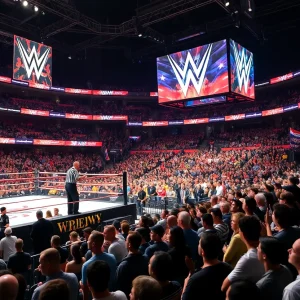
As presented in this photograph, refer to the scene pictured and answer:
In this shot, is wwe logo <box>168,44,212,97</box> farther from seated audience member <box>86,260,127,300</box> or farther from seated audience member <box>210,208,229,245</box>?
seated audience member <box>86,260,127,300</box>

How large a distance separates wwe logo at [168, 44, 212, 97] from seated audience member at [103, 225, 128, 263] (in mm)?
11227

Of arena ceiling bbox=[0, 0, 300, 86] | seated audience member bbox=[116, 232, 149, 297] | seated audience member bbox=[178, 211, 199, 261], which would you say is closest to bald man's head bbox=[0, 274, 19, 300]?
seated audience member bbox=[116, 232, 149, 297]

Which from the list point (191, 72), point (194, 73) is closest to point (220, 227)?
point (194, 73)

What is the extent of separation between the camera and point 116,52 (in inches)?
1186

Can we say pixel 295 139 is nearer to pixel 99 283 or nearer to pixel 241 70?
pixel 241 70

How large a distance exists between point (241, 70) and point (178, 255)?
13.1m

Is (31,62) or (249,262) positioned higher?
(31,62)

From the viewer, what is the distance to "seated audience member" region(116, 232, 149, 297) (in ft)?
8.96

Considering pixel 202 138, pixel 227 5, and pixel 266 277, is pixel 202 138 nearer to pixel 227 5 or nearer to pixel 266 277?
pixel 227 5

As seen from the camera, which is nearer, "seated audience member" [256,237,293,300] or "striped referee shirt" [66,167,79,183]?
"seated audience member" [256,237,293,300]

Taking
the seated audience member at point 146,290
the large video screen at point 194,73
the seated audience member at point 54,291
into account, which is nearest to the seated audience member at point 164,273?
the seated audience member at point 146,290

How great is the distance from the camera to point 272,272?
6.84 feet

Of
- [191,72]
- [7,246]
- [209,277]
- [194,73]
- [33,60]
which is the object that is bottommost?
[7,246]

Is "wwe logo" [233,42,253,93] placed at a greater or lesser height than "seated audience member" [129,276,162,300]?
greater
